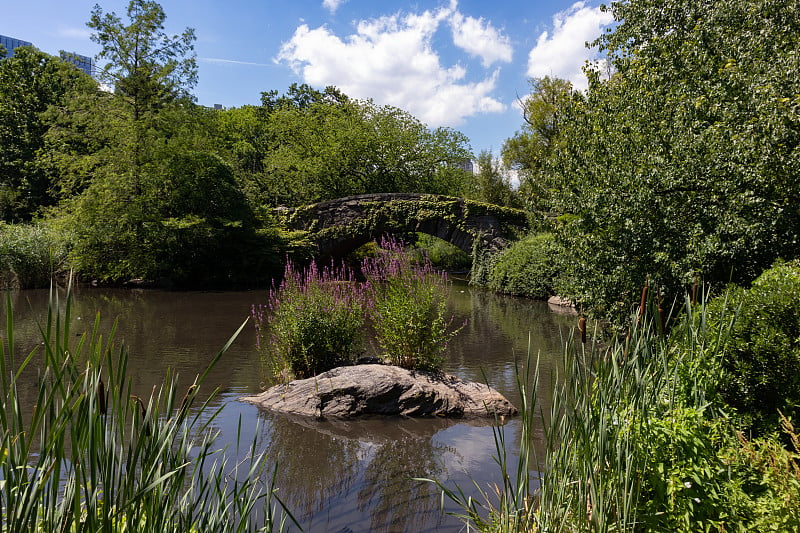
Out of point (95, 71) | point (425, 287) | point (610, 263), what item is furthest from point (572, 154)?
point (95, 71)

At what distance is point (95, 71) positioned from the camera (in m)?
19.0

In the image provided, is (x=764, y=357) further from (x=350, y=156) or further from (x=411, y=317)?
(x=350, y=156)

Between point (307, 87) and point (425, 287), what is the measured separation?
36645 mm

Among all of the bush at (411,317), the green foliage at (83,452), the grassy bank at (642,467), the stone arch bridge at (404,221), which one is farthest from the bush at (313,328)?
the stone arch bridge at (404,221)

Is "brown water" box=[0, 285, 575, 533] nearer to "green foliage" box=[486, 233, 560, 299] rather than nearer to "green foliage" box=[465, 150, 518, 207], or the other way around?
"green foliage" box=[486, 233, 560, 299]

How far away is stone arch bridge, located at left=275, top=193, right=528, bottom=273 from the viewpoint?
20.6 meters

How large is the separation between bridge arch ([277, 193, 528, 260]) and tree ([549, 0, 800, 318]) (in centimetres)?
1089

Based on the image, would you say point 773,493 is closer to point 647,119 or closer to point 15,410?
point 15,410

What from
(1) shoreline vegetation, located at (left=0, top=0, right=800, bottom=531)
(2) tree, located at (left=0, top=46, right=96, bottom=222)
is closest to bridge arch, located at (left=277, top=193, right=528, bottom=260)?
(1) shoreline vegetation, located at (left=0, top=0, right=800, bottom=531)

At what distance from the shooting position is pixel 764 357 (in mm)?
3672

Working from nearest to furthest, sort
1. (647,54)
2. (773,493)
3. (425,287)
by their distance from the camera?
(773,493)
(425,287)
(647,54)

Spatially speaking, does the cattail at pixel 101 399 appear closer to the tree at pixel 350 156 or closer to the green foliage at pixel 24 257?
the green foliage at pixel 24 257

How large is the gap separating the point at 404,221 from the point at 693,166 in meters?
14.7

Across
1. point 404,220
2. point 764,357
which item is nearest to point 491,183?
point 404,220
